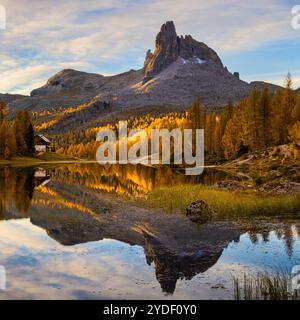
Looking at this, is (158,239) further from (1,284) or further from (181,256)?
(1,284)

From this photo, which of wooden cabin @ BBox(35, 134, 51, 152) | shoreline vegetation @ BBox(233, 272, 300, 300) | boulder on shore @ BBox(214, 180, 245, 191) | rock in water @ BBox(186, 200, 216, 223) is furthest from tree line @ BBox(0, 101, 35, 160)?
shoreline vegetation @ BBox(233, 272, 300, 300)

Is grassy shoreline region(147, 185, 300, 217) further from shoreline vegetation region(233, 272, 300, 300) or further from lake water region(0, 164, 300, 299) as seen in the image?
shoreline vegetation region(233, 272, 300, 300)

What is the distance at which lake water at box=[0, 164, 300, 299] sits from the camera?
16891 mm

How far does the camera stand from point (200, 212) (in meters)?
33.1

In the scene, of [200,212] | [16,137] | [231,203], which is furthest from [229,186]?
[16,137]

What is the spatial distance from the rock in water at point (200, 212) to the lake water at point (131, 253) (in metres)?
0.99

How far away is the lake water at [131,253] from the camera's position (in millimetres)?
16891

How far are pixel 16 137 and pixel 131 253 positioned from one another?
340 ft

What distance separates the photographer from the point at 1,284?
17359mm

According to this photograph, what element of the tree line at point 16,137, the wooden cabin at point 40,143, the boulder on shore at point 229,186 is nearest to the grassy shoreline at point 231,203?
the boulder on shore at point 229,186

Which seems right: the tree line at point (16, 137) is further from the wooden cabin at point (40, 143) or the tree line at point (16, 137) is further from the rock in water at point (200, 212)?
the rock in water at point (200, 212)

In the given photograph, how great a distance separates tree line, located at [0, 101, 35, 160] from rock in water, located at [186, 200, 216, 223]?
8624cm

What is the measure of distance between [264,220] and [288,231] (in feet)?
13.7
